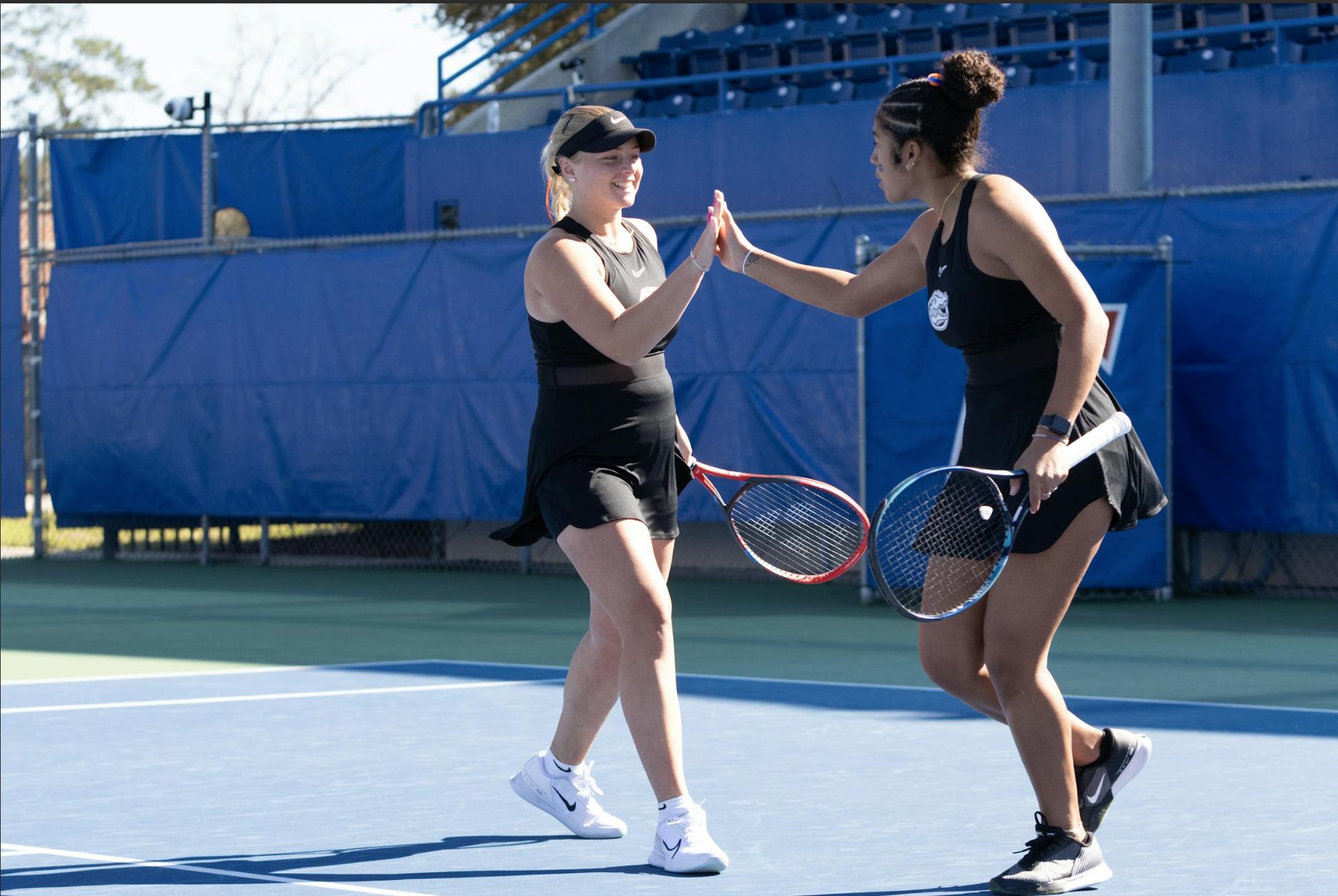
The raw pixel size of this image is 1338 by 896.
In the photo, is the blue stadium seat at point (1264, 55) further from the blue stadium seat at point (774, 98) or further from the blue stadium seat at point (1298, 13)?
the blue stadium seat at point (774, 98)

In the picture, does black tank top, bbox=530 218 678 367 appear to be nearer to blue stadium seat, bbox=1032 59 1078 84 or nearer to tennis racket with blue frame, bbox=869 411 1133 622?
tennis racket with blue frame, bbox=869 411 1133 622

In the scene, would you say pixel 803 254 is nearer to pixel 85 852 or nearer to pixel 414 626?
pixel 414 626

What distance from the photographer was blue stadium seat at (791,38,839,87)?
60.9ft

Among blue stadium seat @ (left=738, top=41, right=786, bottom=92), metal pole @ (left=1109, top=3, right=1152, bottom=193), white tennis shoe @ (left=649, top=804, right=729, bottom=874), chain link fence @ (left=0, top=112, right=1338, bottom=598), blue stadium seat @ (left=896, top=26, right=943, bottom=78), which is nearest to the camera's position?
white tennis shoe @ (left=649, top=804, right=729, bottom=874)

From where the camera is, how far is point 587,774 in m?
5.26

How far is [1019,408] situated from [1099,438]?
0.19 m

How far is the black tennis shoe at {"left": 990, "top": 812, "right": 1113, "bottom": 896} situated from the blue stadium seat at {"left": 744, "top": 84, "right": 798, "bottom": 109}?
13.6 m

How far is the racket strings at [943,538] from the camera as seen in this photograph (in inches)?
166

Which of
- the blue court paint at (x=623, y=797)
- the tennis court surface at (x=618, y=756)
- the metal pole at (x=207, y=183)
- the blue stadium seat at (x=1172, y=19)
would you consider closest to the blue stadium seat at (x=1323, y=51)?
the blue stadium seat at (x=1172, y=19)

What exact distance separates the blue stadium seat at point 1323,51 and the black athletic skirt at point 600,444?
12.2m

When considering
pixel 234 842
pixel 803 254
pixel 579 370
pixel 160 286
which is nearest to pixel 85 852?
pixel 234 842

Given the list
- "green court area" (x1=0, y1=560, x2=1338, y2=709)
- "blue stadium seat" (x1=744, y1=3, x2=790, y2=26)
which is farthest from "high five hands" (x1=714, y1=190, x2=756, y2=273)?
"blue stadium seat" (x1=744, y1=3, x2=790, y2=26)

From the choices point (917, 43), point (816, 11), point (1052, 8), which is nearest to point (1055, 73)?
point (1052, 8)

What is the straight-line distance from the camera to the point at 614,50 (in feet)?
67.5
